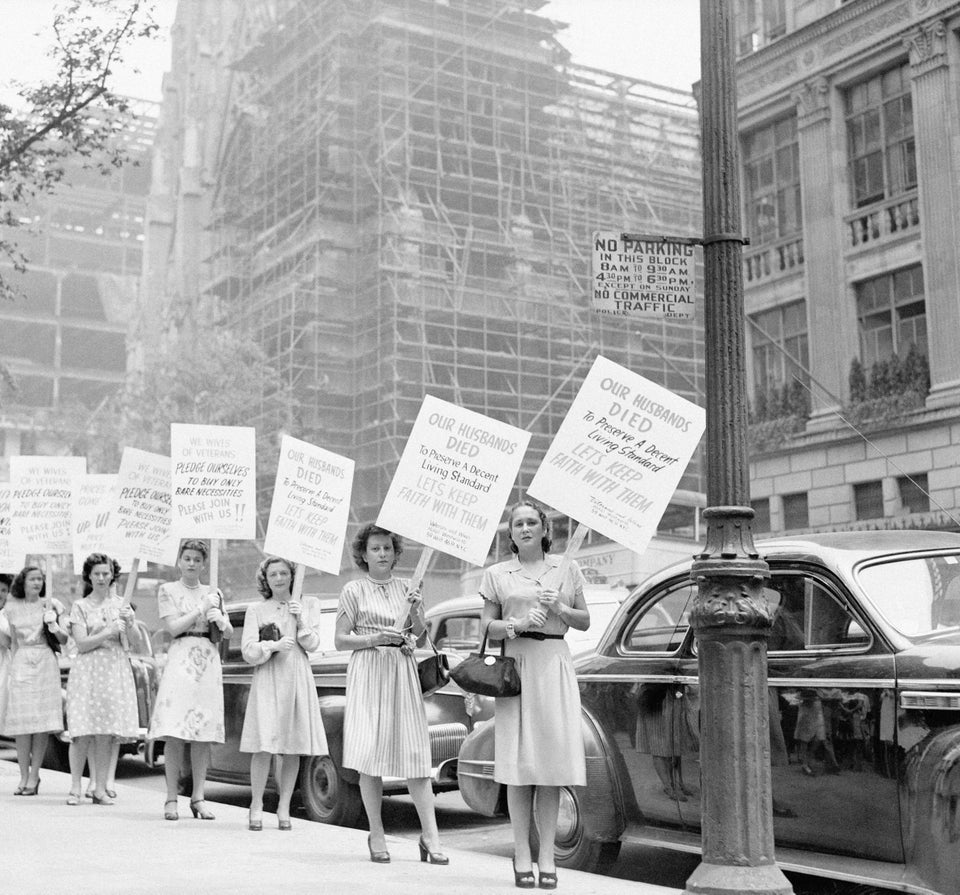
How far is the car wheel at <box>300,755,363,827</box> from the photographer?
9883 millimetres

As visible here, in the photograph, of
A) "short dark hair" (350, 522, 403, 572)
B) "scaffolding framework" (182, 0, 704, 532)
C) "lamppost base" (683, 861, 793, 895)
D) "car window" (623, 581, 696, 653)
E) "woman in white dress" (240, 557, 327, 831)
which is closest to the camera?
"lamppost base" (683, 861, 793, 895)

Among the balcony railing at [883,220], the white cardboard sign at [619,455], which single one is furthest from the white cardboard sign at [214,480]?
the balcony railing at [883,220]

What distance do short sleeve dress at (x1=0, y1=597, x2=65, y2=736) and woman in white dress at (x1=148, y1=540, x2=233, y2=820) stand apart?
2.02m

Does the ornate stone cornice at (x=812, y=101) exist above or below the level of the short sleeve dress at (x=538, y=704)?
above

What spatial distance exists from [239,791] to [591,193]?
3914 cm

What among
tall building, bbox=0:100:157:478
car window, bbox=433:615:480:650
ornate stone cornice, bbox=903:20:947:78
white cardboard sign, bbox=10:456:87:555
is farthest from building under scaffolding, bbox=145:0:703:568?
car window, bbox=433:615:480:650

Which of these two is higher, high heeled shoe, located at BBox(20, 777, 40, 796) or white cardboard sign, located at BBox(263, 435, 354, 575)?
white cardboard sign, located at BBox(263, 435, 354, 575)

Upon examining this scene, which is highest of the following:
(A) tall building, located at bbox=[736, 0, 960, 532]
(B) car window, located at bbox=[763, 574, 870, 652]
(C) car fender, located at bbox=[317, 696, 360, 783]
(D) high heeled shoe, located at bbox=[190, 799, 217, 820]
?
(A) tall building, located at bbox=[736, 0, 960, 532]

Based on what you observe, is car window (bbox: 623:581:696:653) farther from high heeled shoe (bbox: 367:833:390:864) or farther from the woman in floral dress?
the woman in floral dress

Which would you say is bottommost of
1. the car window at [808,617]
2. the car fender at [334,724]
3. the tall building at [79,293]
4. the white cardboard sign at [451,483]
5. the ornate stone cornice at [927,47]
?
the car fender at [334,724]

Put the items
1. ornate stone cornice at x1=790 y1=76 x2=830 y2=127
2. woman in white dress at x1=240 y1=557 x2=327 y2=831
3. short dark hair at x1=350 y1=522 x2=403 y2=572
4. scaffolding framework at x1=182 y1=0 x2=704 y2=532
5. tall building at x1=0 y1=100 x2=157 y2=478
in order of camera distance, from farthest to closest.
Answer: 1. tall building at x1=0 y1=100 x2=157 y2=478
2. scaffolding framework at x1=182 y1=0 x2=704 y2=532
3. ornate stone cornice at x1=790 y1=76 x2=830 y2=127
4. woman in white dress at x1=240 y1=557 x2=327 y2=831
5. short dark hair at x1=350 y1=522 x2=403 y2=572

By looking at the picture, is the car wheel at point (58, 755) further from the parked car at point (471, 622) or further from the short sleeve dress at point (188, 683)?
the short sleeve dress at point (188, 683)

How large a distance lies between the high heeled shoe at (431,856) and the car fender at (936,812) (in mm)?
2366

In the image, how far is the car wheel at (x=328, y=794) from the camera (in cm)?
988
